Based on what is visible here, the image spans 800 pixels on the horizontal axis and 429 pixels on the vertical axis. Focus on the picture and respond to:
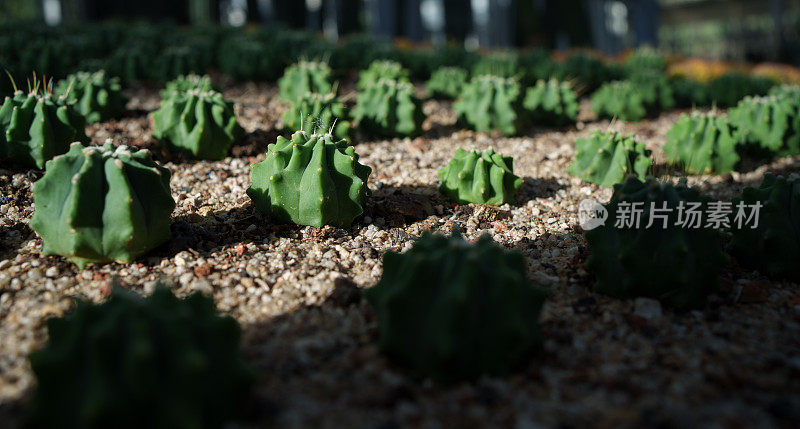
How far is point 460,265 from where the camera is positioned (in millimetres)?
2389

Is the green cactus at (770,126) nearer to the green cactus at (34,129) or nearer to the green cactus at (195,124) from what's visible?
the green cactus at (195,124)

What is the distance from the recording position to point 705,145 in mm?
5059

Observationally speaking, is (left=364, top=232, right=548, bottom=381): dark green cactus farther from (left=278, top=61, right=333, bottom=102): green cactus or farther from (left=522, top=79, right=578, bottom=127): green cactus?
(left=522, top=79, right=578, bottom=127): green cactus

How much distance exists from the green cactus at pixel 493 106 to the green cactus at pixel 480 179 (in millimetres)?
1585

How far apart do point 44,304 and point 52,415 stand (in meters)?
1.11

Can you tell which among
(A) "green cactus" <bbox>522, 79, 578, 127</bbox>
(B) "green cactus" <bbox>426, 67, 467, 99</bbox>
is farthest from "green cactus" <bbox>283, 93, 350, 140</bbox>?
(B) "green cactus" <bbox>426, 67, 467, 99</bbox>

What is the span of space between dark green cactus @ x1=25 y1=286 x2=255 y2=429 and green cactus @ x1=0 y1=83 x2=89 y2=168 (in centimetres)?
251

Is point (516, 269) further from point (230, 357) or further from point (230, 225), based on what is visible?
point (230, 225)

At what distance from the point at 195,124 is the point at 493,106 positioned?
2924mm

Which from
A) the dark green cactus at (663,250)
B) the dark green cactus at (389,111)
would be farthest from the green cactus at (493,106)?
the dark green cactus at (663,250)

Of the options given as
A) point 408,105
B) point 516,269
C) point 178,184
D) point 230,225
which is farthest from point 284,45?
point 516,269

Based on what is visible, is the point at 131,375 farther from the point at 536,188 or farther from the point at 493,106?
the point at 493,106

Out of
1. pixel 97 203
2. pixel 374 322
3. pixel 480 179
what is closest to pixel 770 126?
pixel 480 179

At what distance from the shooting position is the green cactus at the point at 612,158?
471 centimetres
